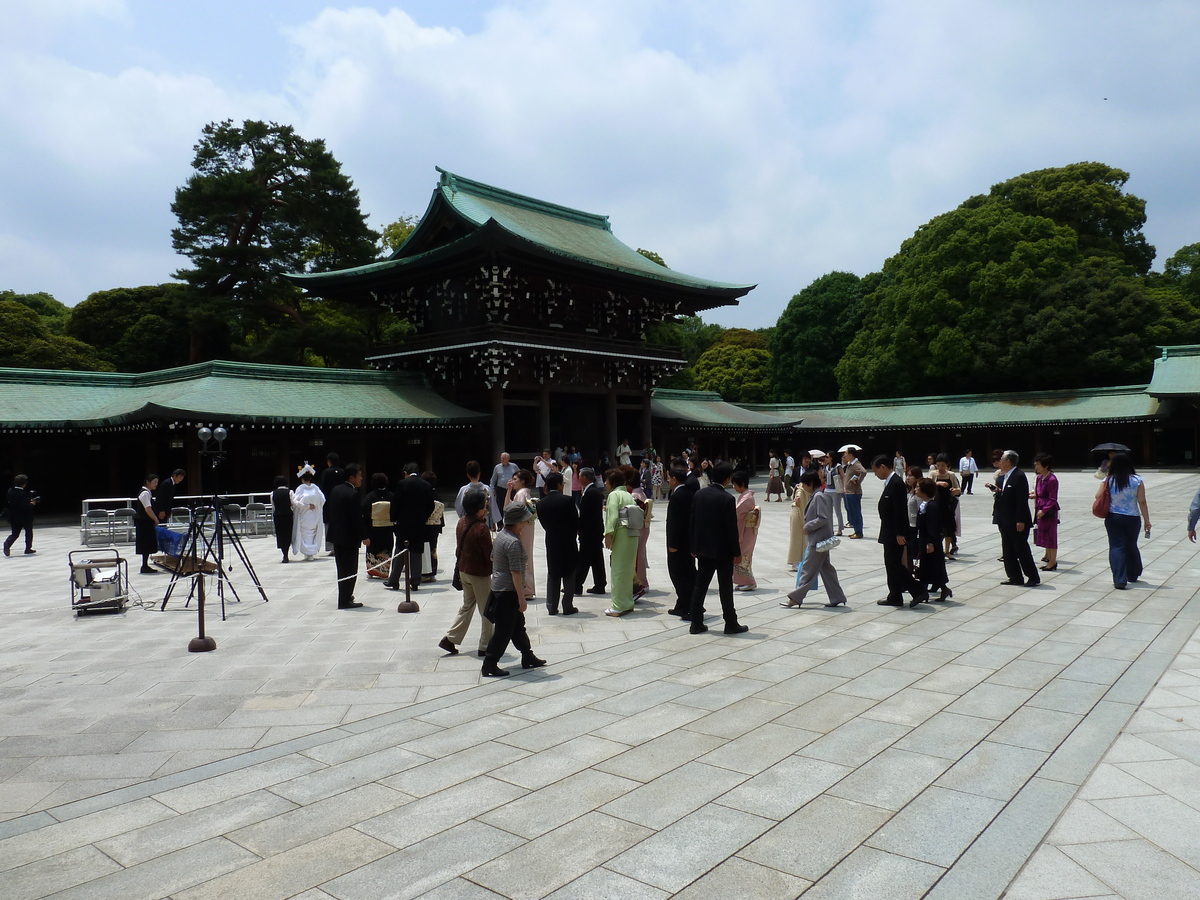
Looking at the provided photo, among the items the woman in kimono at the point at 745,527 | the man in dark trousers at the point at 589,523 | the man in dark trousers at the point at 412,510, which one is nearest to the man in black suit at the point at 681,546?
the woman in kimono at the point at 745,527

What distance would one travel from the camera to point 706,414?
39.0 meters

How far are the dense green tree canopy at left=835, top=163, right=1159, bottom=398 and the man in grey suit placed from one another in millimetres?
38748

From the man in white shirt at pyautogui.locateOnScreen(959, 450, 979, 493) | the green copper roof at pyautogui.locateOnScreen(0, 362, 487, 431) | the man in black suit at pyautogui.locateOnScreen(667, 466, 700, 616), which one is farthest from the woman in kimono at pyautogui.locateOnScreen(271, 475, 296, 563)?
the man in white shirt at pyautogui.locateOnScreen(959, 450, 979, 493)

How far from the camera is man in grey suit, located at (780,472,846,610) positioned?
30.6 feet

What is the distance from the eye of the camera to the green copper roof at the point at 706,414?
121 ft

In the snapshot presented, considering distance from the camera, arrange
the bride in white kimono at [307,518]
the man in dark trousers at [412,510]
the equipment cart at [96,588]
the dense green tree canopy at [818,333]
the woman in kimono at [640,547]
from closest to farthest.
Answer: the equipment cart at [96,588] < the woman in kimono at [640,547] < the man in dark trousers at [412,510] < the bride in white kimono at [307,518] < the dense green tree canopy at [818,333]

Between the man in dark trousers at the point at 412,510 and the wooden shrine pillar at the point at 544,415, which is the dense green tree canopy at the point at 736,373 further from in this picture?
the man in dark trousers at the point at 412,510

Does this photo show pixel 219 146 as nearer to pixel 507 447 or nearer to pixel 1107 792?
pixel 507 447

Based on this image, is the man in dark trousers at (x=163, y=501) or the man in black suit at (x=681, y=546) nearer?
the man in black suit at (x=681, y=546)

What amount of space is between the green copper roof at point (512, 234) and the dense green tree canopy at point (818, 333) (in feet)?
77.9

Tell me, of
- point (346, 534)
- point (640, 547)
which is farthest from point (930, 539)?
point (346, 534)

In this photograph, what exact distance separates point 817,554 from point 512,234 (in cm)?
1902

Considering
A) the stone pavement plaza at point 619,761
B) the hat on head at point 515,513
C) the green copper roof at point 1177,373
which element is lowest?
the stone pavement plaza at point 619,761

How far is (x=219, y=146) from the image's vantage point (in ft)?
133
